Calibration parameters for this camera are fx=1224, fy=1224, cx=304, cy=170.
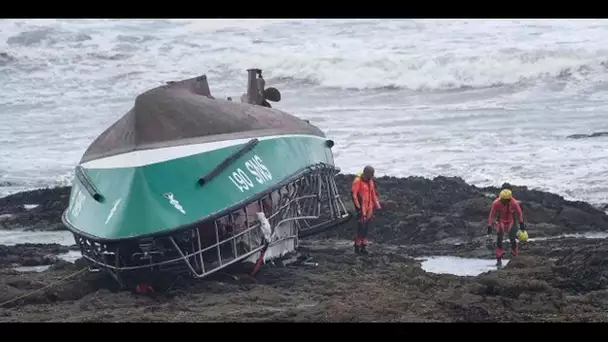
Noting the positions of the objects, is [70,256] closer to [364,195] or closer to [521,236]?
[364,195]

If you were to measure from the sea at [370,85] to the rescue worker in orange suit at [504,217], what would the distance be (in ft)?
1.20

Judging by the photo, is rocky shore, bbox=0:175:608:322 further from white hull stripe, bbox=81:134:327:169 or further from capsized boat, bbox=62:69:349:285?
white hull stripe, bbox=81:134:327:169

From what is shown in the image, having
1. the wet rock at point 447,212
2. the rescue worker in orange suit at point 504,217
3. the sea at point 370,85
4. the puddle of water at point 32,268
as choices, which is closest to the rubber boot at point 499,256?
the rescue worker in orange suit at point 504,217

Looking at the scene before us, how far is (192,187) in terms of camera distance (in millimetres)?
8344

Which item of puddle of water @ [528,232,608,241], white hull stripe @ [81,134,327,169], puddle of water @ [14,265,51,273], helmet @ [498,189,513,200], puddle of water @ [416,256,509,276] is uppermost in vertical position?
white hull stripe @ [81,134,327,169]

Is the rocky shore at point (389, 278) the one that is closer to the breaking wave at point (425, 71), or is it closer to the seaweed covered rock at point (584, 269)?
the seaweed covered rock at point (584, 269)

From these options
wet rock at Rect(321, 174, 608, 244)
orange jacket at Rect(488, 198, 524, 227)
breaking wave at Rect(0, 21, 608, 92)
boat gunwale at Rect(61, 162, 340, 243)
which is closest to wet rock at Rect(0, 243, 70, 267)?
boat gunwale at Rect(61, 162, 340, 243)

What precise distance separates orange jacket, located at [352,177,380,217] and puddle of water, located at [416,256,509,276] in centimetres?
56

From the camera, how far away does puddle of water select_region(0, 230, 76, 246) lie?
30.2ft
